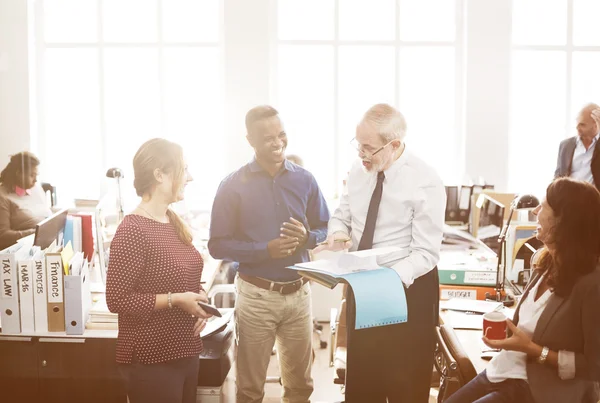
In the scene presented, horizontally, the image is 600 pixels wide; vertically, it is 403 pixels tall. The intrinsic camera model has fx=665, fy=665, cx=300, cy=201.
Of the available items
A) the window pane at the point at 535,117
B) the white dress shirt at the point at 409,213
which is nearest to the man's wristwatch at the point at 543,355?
the white dress shirt at the point at 409,213

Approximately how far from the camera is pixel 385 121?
Result: 243 centimetres

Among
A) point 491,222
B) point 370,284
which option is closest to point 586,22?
point 491,222

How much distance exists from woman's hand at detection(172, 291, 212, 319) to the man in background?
149 inches

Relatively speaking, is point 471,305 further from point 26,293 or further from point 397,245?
point 26,293

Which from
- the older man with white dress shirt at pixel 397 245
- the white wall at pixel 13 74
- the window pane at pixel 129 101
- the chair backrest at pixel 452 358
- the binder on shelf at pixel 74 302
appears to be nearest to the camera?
the older man with white dress shirt at pixel 397 245

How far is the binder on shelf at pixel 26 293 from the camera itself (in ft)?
9.92

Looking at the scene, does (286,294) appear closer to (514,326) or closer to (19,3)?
(514,326)

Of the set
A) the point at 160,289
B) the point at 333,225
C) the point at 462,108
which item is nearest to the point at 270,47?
the point at 462,108

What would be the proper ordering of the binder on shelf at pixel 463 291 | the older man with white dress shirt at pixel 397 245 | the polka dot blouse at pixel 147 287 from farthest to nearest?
the binder on shelf at pixel 463 291 → the older man with white dress shirt at pixel 397 245 → the polka dot blouse at pixel 147 287

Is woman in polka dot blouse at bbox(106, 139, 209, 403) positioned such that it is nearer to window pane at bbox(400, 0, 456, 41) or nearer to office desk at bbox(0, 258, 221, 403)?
office desk at bbox(0, 258, 221, 403)

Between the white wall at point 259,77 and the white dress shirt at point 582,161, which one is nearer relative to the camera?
the white dress shirt at point 582,161

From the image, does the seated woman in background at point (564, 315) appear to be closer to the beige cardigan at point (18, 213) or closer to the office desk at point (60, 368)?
the office desk at point (60, 368)

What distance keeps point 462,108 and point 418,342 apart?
3829mm

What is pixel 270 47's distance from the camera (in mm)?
5770
